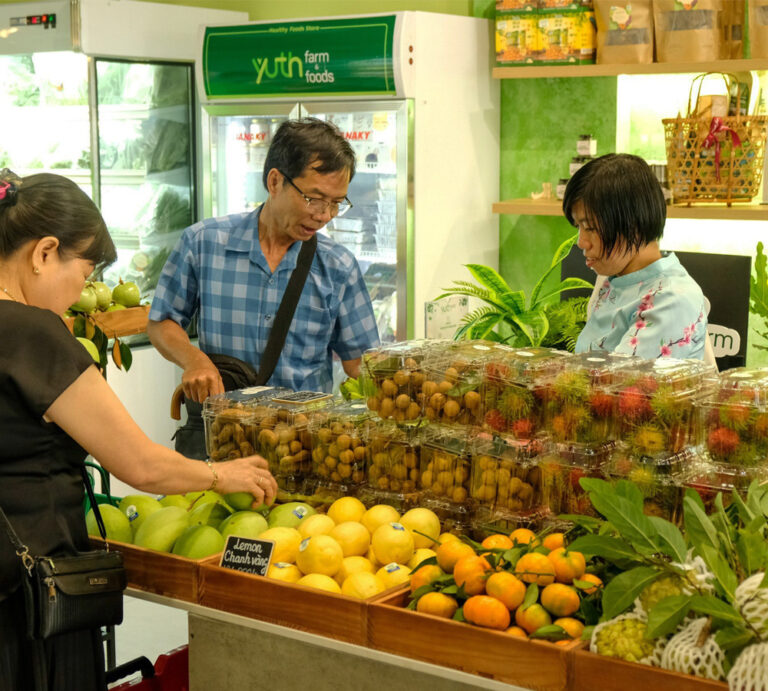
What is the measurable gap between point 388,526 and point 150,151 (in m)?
3.87

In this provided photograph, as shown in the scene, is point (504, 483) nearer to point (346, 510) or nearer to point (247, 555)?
point (346, 510)

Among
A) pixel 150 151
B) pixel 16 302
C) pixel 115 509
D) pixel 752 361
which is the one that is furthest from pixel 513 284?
pixel 16 302

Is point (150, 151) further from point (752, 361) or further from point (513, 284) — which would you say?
point (752, 361)

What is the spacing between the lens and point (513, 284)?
526 cm

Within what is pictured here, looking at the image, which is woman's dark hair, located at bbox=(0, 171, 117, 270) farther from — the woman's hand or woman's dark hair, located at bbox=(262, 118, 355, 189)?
woman's dark hair, located at bbox=(262, 118, 355, 189)

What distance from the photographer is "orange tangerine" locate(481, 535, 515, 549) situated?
1.96 m

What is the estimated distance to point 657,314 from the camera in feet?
8.47

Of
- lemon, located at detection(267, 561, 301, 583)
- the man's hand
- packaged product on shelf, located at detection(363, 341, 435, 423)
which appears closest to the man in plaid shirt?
the man's hand

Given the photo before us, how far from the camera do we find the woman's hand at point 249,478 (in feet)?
7.16

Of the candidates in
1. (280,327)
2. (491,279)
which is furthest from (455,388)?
(491,279)

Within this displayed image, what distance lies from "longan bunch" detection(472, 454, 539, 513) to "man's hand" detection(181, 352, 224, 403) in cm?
95

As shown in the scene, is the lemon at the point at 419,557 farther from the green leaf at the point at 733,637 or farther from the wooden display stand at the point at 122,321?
the wooden display stand at the point at 122,321

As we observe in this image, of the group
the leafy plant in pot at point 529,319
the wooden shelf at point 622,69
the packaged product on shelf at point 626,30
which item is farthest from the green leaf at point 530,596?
the packaged product on shelf at point 626,30

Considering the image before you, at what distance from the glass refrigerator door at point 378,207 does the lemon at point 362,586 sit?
277 centimetres
